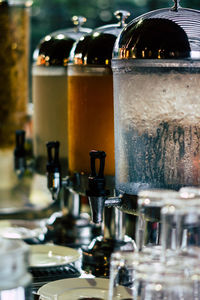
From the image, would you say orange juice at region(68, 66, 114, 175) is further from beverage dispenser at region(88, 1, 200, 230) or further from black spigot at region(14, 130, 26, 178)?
black spigot at region(14, 130, 26, 178)

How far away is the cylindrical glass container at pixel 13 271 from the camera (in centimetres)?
69

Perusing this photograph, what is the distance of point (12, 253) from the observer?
2.26 ft

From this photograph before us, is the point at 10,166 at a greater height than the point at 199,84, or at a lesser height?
lesser

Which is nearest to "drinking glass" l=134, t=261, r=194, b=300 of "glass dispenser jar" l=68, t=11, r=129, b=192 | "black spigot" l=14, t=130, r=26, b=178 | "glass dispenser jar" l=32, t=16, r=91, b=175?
"glass dispenser jar" l=68, t=11, r=129, b=192

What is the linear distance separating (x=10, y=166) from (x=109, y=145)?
2.72 ft

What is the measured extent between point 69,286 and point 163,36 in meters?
0.44

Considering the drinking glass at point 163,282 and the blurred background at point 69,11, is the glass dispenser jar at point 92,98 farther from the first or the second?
the blurred background at point 69,11

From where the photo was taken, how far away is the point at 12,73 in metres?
1.92

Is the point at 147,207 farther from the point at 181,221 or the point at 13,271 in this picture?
the point at 13,271

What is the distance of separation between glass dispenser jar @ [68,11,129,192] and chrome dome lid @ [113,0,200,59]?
195 millimetres

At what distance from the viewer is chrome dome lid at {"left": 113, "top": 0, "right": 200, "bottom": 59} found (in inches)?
38.1

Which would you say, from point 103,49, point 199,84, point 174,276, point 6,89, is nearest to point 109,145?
point 103,49

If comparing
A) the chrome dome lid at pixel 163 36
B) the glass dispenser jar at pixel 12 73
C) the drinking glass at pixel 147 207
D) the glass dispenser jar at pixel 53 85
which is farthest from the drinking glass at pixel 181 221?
the glass dispenser jar at pixel 12 73

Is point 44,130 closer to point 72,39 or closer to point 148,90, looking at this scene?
point 72,39
